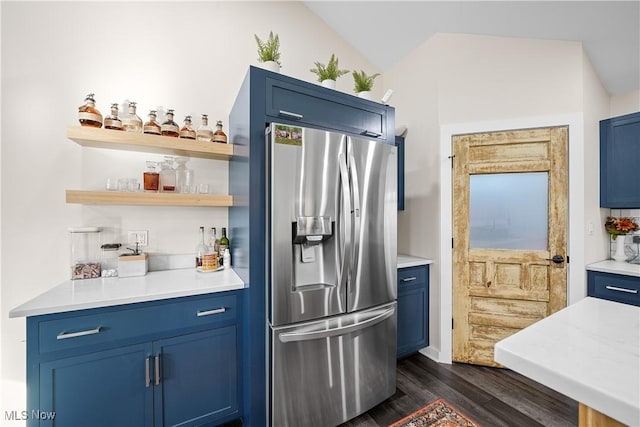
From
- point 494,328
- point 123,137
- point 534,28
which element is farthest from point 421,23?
point 494,328

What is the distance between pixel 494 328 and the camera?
2.50m

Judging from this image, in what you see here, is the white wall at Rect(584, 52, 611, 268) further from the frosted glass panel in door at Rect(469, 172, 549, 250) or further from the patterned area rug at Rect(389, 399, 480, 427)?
the patterned area rug at Rect(389, 399, 480, 427)

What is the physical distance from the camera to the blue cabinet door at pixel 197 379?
156 cm

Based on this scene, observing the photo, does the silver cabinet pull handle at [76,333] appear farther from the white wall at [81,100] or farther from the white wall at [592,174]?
the white wall at [592,174]

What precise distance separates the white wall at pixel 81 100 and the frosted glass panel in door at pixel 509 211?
7.58ft

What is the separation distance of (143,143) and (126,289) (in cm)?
93

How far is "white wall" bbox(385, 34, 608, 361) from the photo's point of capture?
2273mm

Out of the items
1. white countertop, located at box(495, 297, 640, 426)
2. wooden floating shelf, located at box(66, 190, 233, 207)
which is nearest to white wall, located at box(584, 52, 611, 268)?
white countertop, located at box(495, 297, 640, 426)

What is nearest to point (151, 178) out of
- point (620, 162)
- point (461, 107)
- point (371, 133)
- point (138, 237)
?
point (138, 237)

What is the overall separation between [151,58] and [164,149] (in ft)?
2.54

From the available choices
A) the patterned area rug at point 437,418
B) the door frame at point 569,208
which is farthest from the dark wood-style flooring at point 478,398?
the door frame at point 569,208

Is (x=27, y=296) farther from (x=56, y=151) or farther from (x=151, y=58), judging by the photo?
(x=151, y=58)

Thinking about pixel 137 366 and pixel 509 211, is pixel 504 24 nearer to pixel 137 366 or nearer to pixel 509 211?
pixel 509 211

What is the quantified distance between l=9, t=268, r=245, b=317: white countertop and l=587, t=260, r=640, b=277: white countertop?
2.84 m
